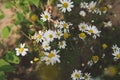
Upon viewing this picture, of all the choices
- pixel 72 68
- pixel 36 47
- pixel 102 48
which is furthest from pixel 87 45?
pixel 36 47

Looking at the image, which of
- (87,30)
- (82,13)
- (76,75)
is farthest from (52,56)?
(82,13)

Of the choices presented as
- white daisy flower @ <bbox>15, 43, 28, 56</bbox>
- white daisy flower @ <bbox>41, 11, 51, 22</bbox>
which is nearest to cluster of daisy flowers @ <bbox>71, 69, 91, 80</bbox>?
white daisy flower @ <bbox>15, 43, 28, 56</bbox>

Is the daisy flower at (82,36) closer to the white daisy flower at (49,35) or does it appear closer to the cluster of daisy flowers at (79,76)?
the white daisy flower at (49,35)

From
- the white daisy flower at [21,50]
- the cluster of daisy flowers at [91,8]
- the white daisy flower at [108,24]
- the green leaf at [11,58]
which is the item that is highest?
the cluster of daisy flowers at [91,8]

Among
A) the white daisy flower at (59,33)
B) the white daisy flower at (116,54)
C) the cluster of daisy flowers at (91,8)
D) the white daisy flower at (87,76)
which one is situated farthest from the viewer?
the cluster of daisy flowers at (91,8)

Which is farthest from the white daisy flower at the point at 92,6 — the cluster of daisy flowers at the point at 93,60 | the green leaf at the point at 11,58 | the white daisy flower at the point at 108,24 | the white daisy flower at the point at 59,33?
the green leaf at the point at 11,58

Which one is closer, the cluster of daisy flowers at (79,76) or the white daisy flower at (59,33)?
the cluster of daisy flowers at (79,76)

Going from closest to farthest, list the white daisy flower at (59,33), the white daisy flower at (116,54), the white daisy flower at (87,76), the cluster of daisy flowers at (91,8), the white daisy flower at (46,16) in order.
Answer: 1. the white daisy flower at (87,76)
2. the white daisy flower at (116,54)
3. the white daisy flower at (59,33)
4. the white daisy flower at (46,16)
5. the cluster of daisy flowers at (91,8)

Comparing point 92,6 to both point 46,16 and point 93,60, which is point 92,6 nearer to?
point 46,16
